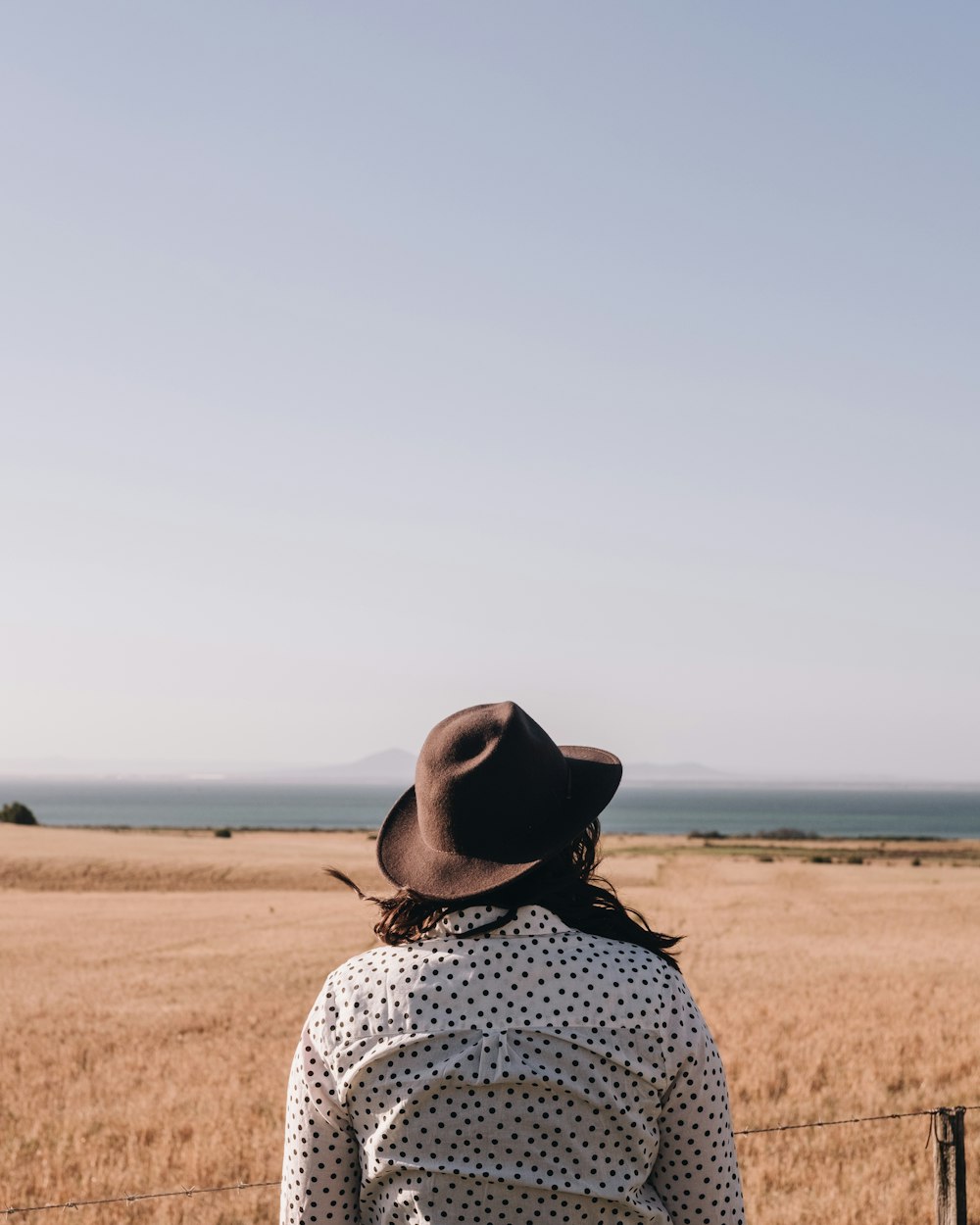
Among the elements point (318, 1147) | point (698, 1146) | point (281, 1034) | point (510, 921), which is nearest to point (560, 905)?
point (510, 921)

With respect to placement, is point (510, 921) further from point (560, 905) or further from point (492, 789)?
point (492, 789)

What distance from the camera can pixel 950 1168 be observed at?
5.93 metres

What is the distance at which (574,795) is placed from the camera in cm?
251

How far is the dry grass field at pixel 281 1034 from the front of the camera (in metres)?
9.40

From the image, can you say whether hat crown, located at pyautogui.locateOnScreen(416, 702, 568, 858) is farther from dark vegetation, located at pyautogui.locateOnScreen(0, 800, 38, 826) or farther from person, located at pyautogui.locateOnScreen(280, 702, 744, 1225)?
dark vegetation, located at pyautogui.locateOnScreen(0, 800, 38, 826)

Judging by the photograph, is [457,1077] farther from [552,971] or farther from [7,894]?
[7,894]

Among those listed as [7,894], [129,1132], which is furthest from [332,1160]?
[7,894]

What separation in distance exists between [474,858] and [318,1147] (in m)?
0.72

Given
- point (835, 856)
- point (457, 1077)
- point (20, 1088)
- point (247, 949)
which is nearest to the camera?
point (457, 1077)

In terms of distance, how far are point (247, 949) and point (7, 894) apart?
22.8 meters

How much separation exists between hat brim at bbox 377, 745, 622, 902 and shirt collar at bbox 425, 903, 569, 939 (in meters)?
0.05

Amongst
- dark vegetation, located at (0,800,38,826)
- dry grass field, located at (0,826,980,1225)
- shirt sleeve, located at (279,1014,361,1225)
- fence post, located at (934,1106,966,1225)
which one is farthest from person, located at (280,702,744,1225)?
dark vegetation, located at (0,800,38,826)

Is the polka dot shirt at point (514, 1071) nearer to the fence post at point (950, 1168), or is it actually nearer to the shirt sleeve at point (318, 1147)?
the shirt sleeve at point (318, 1147)

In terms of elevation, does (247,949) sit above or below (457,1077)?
below
